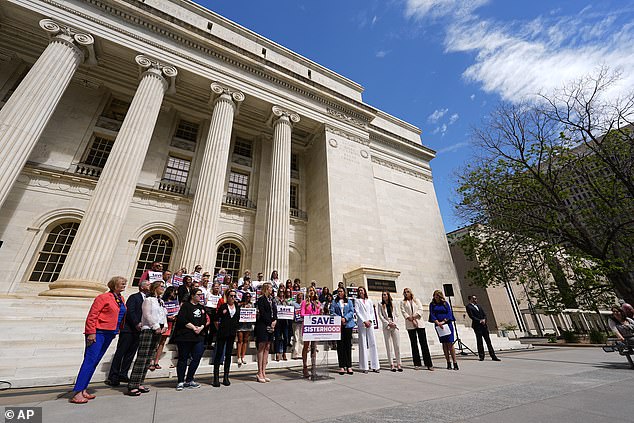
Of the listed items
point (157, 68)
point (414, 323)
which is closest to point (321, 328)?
point (414, 323)

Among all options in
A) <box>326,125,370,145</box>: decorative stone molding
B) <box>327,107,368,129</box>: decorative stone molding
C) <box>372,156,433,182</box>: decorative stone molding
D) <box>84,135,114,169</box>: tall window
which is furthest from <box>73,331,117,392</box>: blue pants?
<box>372,156,433,182</box>: decorative stone molding

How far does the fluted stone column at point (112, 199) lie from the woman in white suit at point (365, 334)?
805 centimetres

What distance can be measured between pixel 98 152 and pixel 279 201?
9741 mm

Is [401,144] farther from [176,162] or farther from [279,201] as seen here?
[176,162]

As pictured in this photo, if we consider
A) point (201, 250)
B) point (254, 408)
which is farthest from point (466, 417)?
point (201, 250)

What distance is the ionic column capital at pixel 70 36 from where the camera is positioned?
436 inches

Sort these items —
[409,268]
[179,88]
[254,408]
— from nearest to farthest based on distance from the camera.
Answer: [254,408] < [179,88] < [409,268]

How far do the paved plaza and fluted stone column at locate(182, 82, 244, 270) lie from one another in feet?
20.0

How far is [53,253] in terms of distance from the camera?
418 inches

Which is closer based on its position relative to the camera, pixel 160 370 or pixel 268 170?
pixel 160 370

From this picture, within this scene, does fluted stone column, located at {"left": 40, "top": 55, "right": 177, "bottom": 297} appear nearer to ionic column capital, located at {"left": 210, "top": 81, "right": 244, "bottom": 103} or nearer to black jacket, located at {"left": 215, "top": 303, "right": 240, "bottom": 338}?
ionic column capital, located at {"left": 210, "top": 81, "right": 244, "bottom": 103}

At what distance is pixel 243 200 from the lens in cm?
1536

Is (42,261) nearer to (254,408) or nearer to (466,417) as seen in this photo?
(254,408)

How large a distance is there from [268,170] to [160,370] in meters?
13.3
